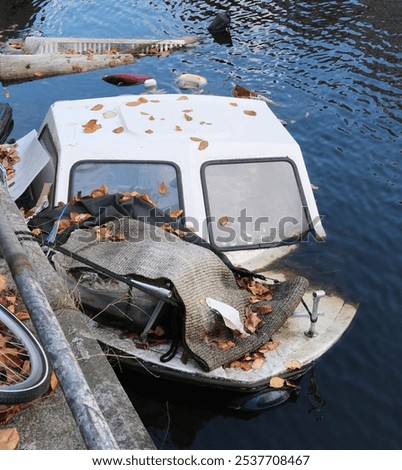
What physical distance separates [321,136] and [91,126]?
267 inches

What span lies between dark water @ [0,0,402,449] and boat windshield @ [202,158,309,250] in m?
0.45

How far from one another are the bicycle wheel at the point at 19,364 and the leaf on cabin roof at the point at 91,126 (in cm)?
411

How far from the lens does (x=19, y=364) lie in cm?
487

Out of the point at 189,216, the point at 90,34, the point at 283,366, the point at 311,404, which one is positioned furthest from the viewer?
the point at 90,34

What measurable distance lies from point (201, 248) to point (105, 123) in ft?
9.43

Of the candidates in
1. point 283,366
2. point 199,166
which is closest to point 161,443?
point 283,366

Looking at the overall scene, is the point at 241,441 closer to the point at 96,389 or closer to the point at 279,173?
the point at 96,389

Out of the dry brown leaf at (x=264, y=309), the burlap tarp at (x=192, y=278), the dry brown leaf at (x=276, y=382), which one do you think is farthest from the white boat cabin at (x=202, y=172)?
the dry brown leaf at (x=276, y=382)

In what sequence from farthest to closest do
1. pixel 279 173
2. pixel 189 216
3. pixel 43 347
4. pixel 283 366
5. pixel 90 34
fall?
pixel 90 34 → pixel 279 173 → pixel 189 216 → pixel 283 366 → pixel 43 347

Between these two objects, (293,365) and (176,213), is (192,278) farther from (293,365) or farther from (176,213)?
(176,213)

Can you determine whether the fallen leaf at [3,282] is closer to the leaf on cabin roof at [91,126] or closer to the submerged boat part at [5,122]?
the leaf on cabin roof at [91,126]

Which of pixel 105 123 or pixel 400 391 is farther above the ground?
pixel 105 123

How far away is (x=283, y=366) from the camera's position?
21.3 feet

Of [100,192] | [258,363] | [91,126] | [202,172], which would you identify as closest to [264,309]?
[258,363]
